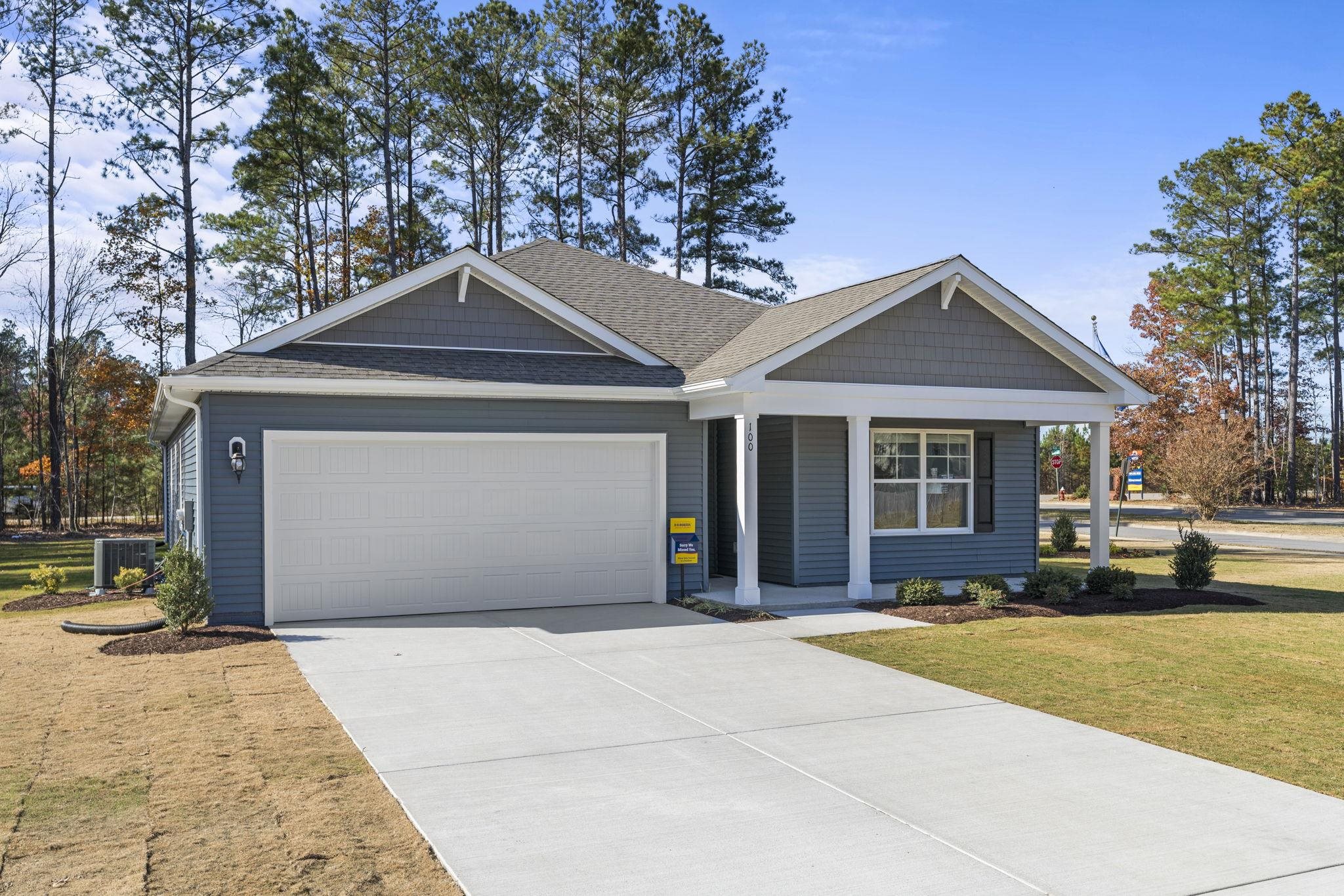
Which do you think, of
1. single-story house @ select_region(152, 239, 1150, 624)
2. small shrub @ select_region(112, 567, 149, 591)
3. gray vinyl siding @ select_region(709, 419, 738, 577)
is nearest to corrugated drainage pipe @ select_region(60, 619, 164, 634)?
single-story house @ select_region(152, 239, 1150, 624)

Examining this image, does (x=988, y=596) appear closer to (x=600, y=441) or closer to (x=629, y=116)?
(x=600, y=441)

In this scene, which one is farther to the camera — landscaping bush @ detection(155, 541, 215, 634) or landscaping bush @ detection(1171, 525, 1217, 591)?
landscaping bush @ detection(1171, 525, 1217, 591)

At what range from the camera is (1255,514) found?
39.2 metres

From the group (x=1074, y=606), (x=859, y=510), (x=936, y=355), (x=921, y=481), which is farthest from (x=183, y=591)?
(x=1074, y=606)

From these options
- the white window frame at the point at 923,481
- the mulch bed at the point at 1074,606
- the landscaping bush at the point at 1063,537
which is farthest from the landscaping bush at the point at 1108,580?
the landscaping bush at the point at 1063,537

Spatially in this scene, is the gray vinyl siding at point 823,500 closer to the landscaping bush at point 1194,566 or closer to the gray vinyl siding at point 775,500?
the gray vinyl siding at point 775,500

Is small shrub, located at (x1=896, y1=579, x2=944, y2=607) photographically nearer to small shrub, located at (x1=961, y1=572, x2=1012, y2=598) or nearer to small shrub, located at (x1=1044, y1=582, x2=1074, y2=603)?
small shrub, located at (x1=961, y1=572, x2=1012, y2=598)

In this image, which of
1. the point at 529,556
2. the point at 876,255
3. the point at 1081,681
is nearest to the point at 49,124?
the point at 876,255

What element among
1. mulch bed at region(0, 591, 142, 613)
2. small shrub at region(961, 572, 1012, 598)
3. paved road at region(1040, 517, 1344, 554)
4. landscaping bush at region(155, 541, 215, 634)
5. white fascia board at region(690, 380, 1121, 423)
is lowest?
paved road at region(1040, 517, 1344, 554)

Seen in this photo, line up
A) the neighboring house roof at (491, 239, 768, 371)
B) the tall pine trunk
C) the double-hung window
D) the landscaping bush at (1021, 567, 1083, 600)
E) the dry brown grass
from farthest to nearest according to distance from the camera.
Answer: the tall pine trunk, the neighboring house roof at (491, 239, 768, 371), the double-hung window, the landscaping bush at (1021, 567, 1083, 600), the dry brown grass

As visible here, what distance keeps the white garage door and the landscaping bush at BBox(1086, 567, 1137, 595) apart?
6057 millimetres

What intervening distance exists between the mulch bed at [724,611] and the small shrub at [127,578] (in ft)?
26.7

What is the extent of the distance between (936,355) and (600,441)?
191 inches

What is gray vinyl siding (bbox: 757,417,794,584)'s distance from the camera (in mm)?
14805
